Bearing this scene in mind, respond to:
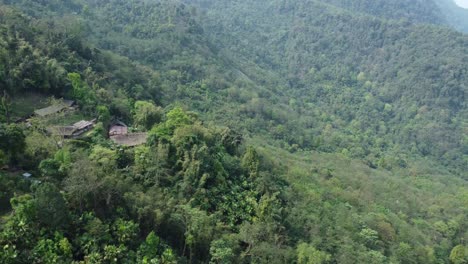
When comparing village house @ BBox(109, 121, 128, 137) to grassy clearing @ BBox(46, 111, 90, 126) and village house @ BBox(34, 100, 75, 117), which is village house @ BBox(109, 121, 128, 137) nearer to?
grassy clearing @ BBox(46, 111, 90, 126)

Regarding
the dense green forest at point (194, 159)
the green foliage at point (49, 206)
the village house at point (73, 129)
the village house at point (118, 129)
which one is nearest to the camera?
the green foliage at point (49, 206)

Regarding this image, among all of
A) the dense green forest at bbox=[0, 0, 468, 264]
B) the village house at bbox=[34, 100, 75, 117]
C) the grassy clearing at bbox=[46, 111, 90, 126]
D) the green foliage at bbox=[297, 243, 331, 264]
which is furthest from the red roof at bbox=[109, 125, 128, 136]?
the green foliage at bbox=[297, 243, 331, 264]

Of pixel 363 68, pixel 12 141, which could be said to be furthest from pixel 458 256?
pixel 363 68

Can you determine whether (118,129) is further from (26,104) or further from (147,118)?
(26,104)

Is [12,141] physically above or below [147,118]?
above

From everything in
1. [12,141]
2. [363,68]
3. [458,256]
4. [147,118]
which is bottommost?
[363,68]

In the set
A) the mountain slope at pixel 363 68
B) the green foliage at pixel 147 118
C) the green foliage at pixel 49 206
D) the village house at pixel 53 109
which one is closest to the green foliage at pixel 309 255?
the green foliage at pixel 49 206

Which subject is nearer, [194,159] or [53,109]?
[194,159]

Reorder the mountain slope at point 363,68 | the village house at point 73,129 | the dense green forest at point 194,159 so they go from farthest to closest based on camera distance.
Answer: the mountain slope at point 363,68 → the village house at point 73,129 → the dense green forest at point 194,159

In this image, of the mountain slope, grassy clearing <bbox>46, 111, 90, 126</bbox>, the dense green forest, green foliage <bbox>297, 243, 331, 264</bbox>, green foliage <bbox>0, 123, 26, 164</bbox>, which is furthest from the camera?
the mountain slope

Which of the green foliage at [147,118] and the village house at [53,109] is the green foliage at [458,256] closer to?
the green foliage at [147,118]
